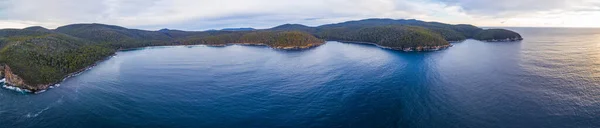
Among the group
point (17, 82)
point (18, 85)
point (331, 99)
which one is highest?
point (17, 82)

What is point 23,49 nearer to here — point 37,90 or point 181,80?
point 37,90

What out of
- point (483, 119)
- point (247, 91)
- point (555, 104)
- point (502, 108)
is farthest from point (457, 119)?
point (247, 91)

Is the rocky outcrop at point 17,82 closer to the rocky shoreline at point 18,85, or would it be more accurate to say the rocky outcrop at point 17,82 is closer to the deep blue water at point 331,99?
the rocky shoreline at point 18,85

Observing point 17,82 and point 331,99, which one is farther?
point 17,82

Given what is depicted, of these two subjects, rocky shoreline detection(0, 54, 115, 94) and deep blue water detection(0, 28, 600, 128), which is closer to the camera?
deep blue water detection(0, 28, 600, 128)

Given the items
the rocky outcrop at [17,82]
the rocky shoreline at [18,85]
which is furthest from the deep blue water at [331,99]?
the rocky outcrop at [17,82]

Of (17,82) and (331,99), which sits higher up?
(17,82)

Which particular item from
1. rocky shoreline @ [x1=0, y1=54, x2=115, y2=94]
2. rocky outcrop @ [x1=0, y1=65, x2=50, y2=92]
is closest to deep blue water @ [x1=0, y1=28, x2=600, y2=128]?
rocky shoreline @ [x1=0, y1=54, x2=115, y2=94]

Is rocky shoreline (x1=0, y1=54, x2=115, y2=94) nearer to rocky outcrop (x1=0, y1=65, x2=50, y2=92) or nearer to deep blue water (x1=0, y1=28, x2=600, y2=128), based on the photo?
rocky outcrop (x1=0, y1=65, x2=50, y2=92)

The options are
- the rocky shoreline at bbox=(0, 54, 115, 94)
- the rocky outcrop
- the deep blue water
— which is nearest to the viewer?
the deep blue water

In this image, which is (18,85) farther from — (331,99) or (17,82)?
(331,99)

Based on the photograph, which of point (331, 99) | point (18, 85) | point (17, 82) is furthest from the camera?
point (17, 82)

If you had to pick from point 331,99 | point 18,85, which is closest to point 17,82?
point 18,85

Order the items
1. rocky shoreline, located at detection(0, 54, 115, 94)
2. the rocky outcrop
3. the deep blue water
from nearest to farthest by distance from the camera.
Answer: the deep blue water → rocky shoreline, located at detection(0, 54, 115, 94) → the rocky outcrop
